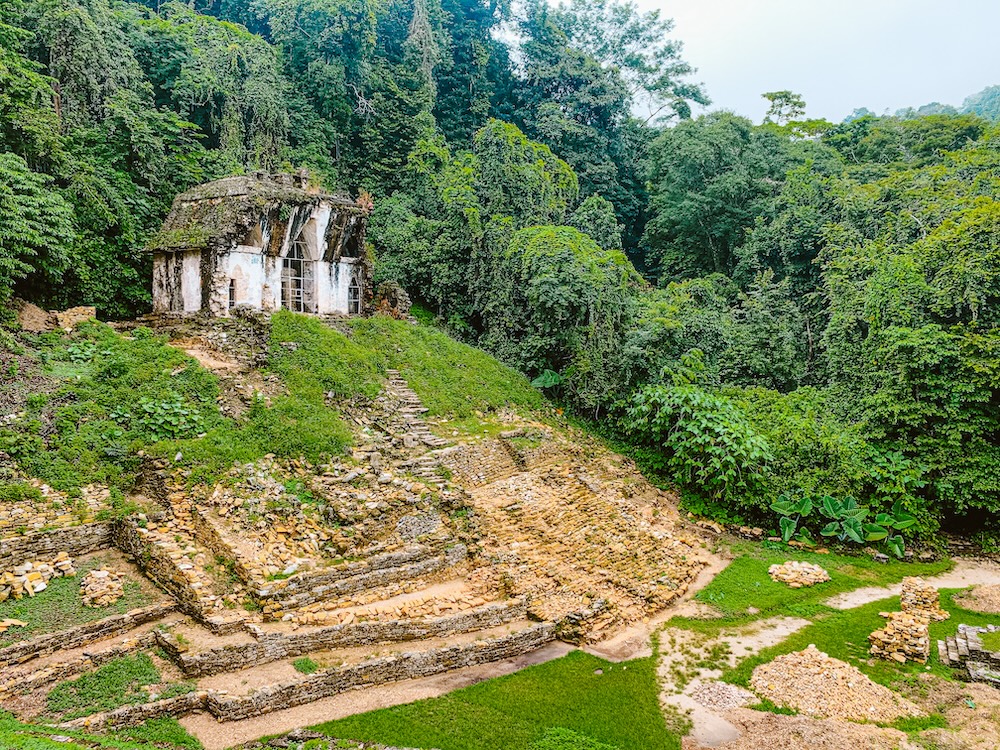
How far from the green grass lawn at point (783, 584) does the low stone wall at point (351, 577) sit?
6023 mm

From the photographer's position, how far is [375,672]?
1039 centimetres

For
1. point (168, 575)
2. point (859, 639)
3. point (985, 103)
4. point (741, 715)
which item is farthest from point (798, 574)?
point (985, 103)

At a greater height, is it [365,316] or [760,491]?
[365,316]

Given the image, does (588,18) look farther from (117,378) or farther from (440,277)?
(117,378)

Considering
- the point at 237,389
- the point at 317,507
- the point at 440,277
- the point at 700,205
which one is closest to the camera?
the point at 317,507

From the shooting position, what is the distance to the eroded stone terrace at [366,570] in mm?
9898

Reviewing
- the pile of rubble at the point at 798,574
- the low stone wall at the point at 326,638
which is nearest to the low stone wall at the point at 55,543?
the low stone wall at the point at 326,638

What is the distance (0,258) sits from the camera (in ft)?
49.0

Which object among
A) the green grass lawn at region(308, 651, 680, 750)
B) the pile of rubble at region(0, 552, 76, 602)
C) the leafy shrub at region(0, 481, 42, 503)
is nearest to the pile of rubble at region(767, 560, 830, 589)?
the green grass lawn at region(308, 651, 680, 750)

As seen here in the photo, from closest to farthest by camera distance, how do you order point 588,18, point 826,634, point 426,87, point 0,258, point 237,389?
point 826,634, point 0,258, point 237,389, point 426,87, point 588,18

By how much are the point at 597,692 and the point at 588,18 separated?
139 feet

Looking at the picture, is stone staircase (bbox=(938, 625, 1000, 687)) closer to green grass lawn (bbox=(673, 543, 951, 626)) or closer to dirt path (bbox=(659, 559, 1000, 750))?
dirt path (bbox=(659, 559, 1000, 750))

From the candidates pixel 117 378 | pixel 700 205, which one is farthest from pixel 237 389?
pixel 700 205

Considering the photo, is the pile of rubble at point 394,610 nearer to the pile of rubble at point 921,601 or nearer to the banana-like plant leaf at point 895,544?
the pile of rubble at point 921,601
